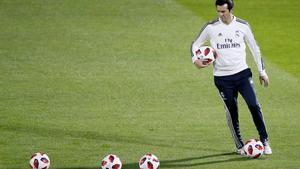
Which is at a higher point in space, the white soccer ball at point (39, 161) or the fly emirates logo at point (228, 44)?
the fly emirates logo at point (228, 44)

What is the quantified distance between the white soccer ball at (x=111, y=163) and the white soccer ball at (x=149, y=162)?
36cm

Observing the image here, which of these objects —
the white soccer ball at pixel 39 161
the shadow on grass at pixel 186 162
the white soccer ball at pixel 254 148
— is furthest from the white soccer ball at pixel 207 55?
the white soccer ball at pixel 39 161

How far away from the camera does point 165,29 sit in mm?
25281

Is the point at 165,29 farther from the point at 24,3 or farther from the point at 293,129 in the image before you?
the point at 293,129

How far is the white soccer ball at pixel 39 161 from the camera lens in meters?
13.7

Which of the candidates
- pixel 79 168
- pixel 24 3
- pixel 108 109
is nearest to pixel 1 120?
pixel 108 109

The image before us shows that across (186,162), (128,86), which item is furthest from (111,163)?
(128,86)

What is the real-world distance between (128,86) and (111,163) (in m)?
6.72

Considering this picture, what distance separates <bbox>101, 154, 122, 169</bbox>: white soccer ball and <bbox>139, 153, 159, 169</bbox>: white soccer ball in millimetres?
358

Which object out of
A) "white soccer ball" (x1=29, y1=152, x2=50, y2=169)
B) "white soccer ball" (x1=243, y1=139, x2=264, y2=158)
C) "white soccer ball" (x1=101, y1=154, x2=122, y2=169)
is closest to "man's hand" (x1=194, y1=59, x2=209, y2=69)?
"white soccer ball" (x1=243, y1=139, x2=264, y2=158)

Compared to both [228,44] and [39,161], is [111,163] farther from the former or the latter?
[228,44]

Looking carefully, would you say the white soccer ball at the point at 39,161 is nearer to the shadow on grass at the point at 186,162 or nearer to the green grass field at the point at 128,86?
the green grass field at the point at 128,86

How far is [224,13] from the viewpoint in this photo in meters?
14.4

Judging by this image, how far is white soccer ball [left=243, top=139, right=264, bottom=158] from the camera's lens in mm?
14555
